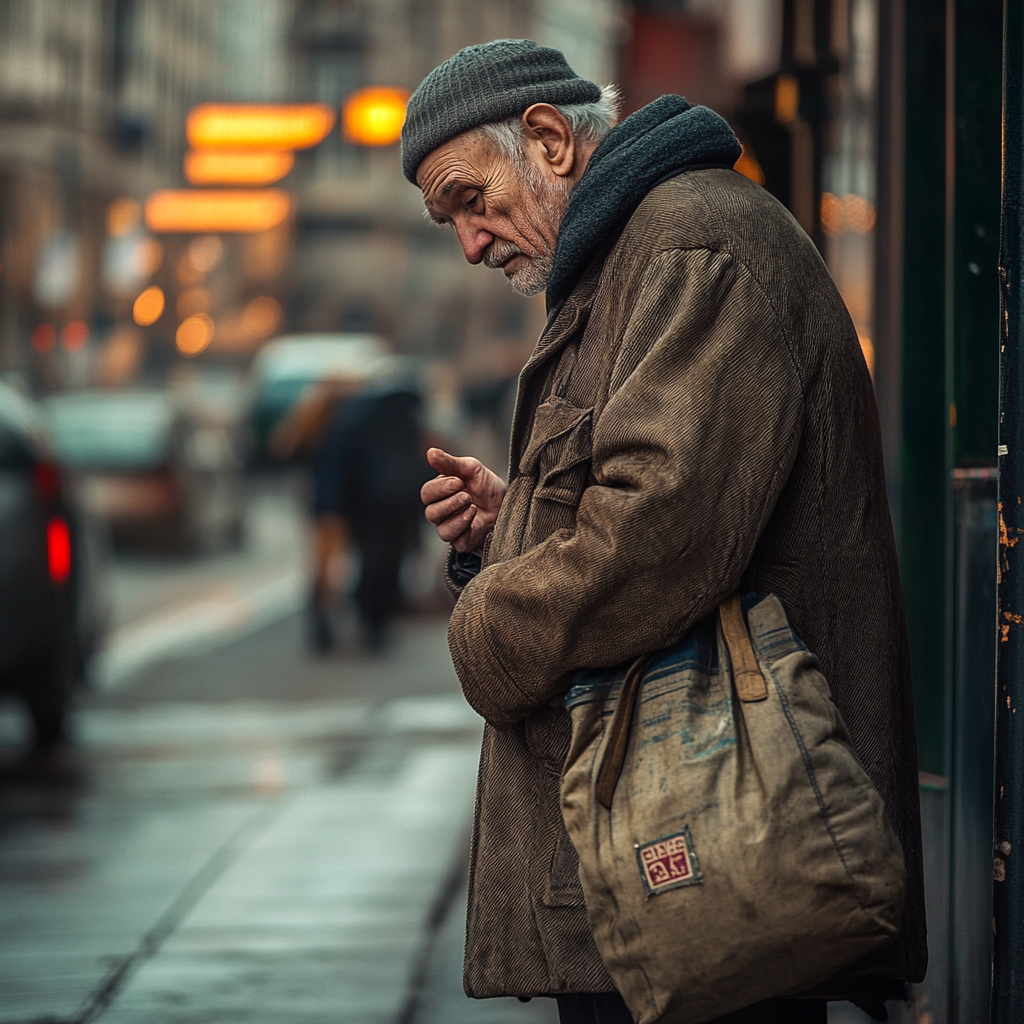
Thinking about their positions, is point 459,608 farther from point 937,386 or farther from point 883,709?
point 937,386

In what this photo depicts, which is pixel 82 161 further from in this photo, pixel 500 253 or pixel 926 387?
pixel 500 253

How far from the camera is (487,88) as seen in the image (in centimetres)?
220

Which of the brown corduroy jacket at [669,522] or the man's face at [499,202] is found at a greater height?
the man's face at [499,202]

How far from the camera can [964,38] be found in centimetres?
289

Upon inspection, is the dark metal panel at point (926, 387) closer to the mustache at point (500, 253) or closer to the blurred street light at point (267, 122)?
the mustache at point (500, 253)

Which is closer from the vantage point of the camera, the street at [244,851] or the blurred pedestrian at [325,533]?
the street at [244,851]

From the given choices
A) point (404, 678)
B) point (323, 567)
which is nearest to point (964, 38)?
point (404, 678)

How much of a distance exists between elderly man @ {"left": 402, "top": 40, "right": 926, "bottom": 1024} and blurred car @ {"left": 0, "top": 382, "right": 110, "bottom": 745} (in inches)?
209

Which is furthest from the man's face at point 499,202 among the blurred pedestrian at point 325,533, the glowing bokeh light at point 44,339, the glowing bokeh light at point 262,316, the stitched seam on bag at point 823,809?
the glowing bokeh light at point 262,316

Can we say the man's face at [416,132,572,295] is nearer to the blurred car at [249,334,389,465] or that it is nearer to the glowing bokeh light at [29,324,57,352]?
the blurred car at [249,334,389,465]

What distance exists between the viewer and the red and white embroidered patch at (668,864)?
1839 mm

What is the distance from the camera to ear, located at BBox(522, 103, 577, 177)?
2215 millimetres

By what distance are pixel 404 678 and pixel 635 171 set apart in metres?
8.29

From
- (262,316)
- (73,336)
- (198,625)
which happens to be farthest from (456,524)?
(262,316)
